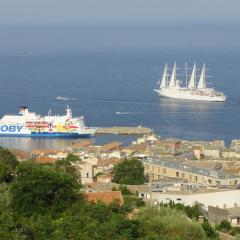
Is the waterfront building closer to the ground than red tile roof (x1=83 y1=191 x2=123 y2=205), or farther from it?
farther from it

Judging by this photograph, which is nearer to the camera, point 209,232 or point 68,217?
point 68,217

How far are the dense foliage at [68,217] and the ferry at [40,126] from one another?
2557cm

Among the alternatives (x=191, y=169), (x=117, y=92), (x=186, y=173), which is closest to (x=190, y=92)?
(x=117, y=92)

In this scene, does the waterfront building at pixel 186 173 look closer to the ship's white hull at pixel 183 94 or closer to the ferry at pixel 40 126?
the ferry at pixel 40 126

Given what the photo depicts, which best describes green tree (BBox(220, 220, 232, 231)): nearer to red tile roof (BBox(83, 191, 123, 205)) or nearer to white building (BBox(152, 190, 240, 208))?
red tile roof (BBox(83, 191, 123, 205))

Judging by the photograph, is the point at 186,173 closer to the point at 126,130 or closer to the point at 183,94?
the point at 126,130

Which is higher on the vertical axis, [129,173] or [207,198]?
[129,173]

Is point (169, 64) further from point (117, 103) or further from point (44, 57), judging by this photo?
point (117, 103)

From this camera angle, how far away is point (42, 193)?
10109 millimetres

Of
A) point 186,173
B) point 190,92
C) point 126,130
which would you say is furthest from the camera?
point 190,92

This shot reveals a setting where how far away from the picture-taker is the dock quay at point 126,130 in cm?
3384

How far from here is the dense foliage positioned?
28.6 feet

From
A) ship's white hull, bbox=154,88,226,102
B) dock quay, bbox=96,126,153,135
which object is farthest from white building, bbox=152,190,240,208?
ship's white hull, bbox=154,88,226,102

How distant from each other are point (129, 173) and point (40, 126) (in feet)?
64.8
